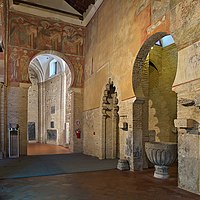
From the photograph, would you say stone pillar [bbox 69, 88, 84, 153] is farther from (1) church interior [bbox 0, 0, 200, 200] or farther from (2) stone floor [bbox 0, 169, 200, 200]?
(2) stone floor [bbox 0, 169, 200, 200]

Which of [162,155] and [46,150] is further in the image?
[46,150]

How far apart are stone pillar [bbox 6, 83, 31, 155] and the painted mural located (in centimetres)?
51

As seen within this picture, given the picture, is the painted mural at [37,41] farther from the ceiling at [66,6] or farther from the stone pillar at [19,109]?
the ceiling at [66,6]

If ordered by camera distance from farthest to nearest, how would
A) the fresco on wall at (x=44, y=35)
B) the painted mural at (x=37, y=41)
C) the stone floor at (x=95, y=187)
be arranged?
the fresco on wall at (x=44, y=35), the painted mural at (x=37, y=41), the stone floor at (x=95, y=187)

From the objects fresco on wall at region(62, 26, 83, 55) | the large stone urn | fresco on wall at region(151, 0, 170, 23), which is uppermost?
fresco on wall at region(62, 26, 83, 55)

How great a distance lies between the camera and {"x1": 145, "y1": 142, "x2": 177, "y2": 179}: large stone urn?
562 centimetres

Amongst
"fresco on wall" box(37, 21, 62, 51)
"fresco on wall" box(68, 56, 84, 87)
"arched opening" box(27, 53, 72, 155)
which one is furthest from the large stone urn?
"arched opening" box(27, 53, 72, 155)

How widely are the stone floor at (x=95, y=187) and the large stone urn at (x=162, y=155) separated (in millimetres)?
275

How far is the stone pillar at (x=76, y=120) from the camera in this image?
11.8 meters

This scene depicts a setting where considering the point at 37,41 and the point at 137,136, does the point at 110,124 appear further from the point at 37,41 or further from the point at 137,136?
the point at 37,41

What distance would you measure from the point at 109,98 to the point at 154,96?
6.36 ft

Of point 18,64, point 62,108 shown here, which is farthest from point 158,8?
point 62,108

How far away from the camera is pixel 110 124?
964cm

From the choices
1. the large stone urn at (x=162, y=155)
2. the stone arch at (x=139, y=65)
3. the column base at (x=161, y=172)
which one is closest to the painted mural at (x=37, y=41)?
the stone arch at (x=139, y=65)
